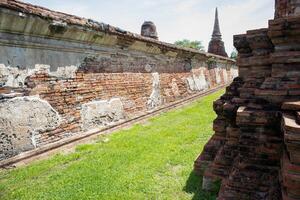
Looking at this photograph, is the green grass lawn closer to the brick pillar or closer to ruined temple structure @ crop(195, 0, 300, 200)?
ruined temple structure @ crop(195, 0, 300, 200)

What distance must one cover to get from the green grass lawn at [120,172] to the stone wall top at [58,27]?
1.98 metres

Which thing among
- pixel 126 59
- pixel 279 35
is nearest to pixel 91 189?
pixel 279 35

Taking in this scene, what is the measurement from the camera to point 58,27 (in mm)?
4711

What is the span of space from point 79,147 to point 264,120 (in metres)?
3.55

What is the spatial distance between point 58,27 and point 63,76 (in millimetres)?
870

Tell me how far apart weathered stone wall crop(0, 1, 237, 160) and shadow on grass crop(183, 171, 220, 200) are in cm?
260

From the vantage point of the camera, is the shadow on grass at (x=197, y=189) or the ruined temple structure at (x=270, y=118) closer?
the ruined temple structure at (x=270, y=118)

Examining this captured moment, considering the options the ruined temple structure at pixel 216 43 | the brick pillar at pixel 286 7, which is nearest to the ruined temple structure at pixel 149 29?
the ruined temple structure at pixel 216 43

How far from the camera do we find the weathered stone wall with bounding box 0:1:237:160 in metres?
4.14

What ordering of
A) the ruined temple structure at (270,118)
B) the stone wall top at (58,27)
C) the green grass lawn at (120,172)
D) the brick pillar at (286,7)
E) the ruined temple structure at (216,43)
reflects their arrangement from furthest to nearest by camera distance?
1. the ruined temple structure at (216,43)
2. the stone wall top at (58,27)
3. the green grass lawn at (120,172)
4. the brick pillar at (286,7)
5. the ruined temple structure at (270,118)

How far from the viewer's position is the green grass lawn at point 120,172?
10.4 ft

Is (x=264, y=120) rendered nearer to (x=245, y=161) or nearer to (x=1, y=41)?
(x=245, y=161)

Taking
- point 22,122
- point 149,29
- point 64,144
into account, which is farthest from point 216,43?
point 22,122

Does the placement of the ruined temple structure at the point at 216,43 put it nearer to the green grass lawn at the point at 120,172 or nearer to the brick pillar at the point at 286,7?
the green grass lawn at the point at 120,172
